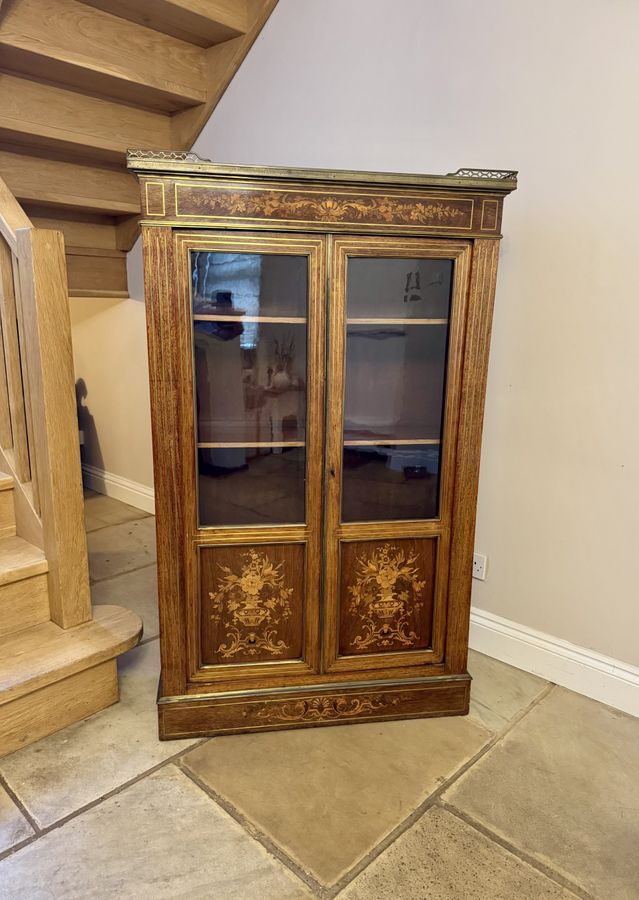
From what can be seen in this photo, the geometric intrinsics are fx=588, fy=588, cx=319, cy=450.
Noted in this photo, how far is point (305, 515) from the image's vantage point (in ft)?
5.98

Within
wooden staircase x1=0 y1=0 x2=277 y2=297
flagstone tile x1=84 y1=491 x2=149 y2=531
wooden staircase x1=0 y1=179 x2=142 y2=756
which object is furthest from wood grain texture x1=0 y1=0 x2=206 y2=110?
flagstone tile x1=84 y1=491 x2=149 y2=531

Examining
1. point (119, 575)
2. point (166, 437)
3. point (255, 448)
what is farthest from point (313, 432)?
point (119, 575)

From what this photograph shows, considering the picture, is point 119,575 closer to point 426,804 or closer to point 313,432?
point 313,432

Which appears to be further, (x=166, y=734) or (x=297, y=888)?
(x=166, y=734)

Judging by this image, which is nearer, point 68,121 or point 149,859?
point 149,859

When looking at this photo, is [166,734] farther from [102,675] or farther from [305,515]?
[305,515]

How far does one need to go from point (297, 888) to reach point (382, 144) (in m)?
2.47

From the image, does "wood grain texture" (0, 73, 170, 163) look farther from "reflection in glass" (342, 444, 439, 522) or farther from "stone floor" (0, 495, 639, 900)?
"stone floor" (0, 495, 639, 900)

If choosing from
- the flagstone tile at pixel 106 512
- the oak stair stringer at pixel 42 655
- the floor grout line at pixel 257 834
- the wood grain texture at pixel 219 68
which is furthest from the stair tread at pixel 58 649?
the wood grain texture at pixel 219 68

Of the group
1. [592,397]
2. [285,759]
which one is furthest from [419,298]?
[285,759]

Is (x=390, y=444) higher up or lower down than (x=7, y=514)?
higher up

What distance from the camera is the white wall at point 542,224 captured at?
6.16 ft

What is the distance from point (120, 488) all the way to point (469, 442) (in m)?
2.98

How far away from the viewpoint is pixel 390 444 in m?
1.84
